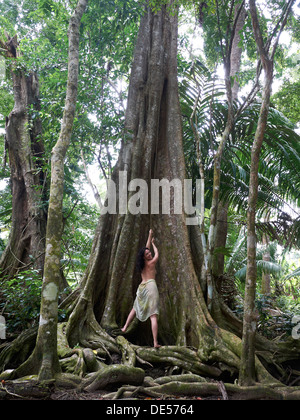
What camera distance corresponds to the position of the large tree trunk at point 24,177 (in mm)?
6691

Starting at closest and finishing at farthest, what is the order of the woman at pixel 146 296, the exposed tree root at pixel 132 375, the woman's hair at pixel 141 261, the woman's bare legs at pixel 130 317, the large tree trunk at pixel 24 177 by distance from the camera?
the exposed tree root at pixel 132 375 → the woman at pixel 146 296 → the woman's bare legs at pixel 130 317 → the woman's hair at pixel 141 261 → the large tree trunk at pixel 24 177

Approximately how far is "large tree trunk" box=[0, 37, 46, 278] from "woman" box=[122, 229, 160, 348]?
250 cm

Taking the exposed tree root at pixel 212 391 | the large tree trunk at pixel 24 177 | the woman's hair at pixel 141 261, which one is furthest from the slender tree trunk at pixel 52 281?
the large tree trunk at pixel 24 177

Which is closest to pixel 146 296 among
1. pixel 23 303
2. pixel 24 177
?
pixel 23 303

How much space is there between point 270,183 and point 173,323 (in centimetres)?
360

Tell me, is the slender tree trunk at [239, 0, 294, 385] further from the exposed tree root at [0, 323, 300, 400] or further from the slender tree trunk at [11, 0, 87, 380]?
the slender tree trunk at [11, 0, 87, 380]

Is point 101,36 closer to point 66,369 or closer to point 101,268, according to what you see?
point 101,268

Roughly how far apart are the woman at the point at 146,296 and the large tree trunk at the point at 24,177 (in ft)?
8.19

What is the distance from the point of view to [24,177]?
7.20m

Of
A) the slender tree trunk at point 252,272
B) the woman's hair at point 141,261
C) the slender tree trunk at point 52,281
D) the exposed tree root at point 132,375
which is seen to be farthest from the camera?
the woman's hair at point 141,261

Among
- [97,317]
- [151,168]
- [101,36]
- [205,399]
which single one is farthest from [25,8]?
[205,399]

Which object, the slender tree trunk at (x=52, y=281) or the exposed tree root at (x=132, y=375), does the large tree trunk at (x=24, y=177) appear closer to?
the exposed tree root at (x=132, y=375)

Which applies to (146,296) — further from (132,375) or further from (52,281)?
(52,281)

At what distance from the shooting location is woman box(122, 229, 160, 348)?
4500mm
